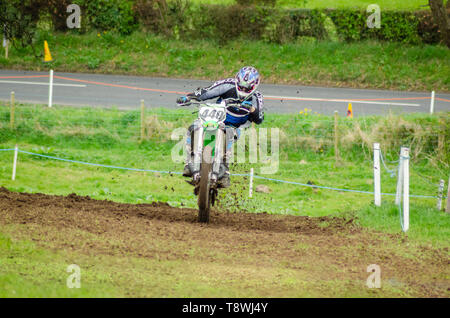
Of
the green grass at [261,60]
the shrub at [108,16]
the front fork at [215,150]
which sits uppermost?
the shrub at [108,16]

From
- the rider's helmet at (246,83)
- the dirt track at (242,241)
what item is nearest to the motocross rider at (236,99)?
the rider's helmet at (246,83)

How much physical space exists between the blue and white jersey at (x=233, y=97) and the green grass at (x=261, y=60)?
1559 cm

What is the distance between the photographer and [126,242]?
8414mm

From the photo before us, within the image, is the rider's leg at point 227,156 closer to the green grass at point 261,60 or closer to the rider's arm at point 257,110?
the rider's arm at point 257,110

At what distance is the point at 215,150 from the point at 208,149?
16cm

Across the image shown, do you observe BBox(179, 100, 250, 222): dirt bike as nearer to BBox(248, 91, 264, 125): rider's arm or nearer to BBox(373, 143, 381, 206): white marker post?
BBox(248, 91, 264, 125): rider's arm

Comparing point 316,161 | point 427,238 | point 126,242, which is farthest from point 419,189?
point 126,242

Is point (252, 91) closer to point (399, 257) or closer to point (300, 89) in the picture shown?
point (399, 257)

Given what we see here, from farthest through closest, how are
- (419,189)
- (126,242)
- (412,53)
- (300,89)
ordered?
(412,53) < (300,89) < (419,189) < (126,242)

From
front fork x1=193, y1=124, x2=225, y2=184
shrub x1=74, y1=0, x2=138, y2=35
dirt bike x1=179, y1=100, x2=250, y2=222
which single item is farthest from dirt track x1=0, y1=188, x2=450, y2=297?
shrub x1=74, y1=0, x2=138, y2=35

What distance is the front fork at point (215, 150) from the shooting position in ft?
31.5

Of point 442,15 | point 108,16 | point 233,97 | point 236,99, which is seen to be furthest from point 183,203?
point 108,16
